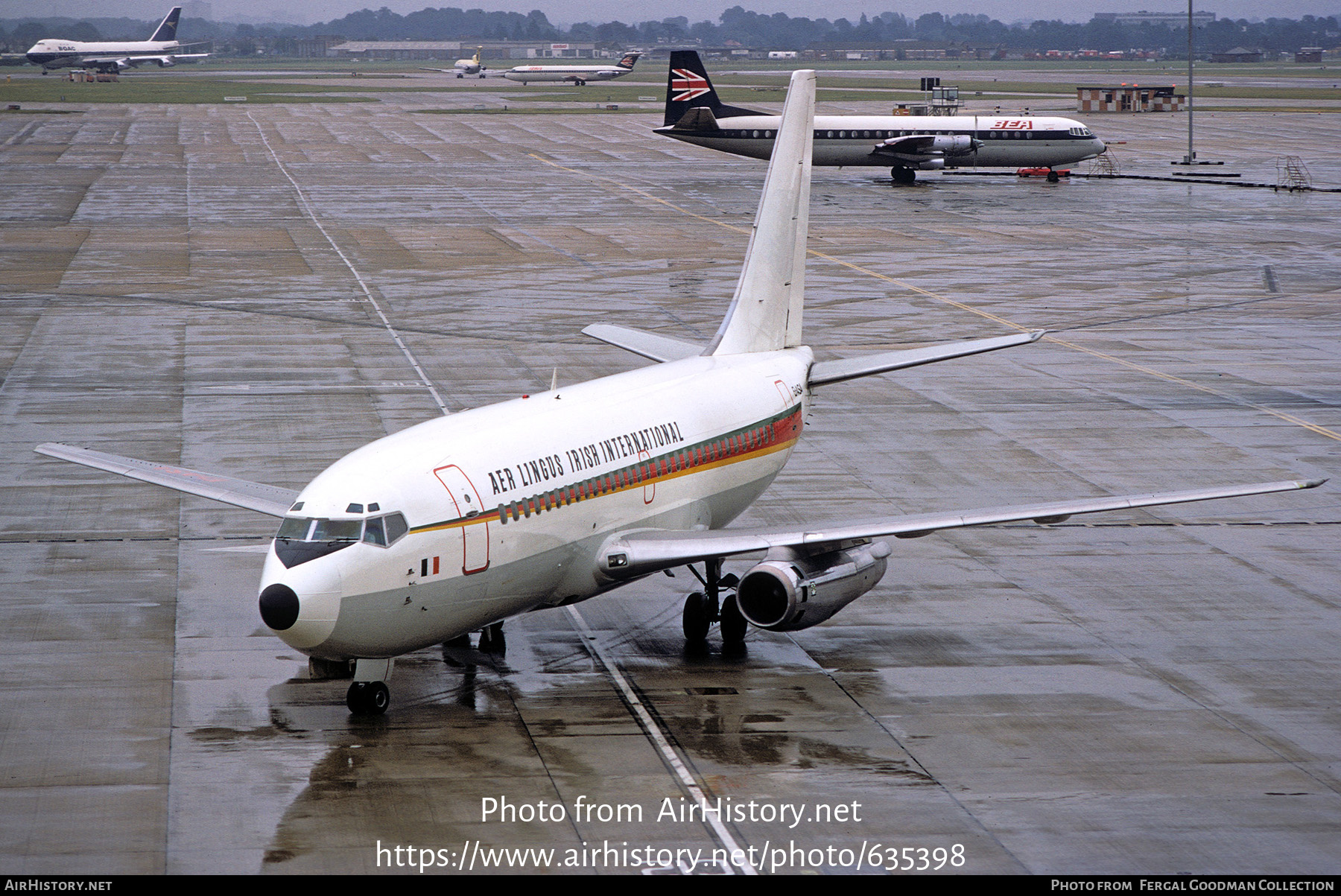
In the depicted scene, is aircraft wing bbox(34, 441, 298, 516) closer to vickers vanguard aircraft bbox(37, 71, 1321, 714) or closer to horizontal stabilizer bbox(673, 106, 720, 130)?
vickers vanguard aircraft bbox(37, 71, 1321, 714)

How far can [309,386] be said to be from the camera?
4059 cm

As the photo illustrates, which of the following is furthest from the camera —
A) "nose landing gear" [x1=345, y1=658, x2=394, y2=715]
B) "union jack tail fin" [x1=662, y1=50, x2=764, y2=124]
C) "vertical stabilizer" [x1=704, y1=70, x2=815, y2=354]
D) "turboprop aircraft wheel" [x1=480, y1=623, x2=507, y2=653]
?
"union jack tail fin" [x1=662, y1=50, x2=764, y2=124]

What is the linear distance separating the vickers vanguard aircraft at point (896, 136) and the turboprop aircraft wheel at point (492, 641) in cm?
7527

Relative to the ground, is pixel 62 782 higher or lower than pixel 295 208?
lower

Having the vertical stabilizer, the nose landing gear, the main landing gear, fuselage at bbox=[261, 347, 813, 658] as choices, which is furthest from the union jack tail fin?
the nose landing gear

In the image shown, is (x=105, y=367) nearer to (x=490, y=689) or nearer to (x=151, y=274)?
(x=151, y=274)

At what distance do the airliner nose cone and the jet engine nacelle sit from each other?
248 inches

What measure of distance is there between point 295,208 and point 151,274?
22475 mm

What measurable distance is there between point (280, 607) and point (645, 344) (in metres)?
12.7

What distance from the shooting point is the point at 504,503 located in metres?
20.1

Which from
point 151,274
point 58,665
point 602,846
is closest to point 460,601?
point 602,846

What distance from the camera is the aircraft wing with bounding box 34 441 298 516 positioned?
2238 centimetres

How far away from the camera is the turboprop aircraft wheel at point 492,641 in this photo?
2284 cm

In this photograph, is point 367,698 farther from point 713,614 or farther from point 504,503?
point 713,614
